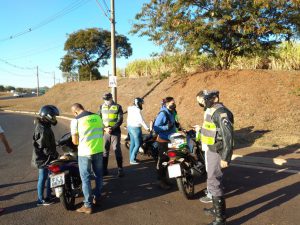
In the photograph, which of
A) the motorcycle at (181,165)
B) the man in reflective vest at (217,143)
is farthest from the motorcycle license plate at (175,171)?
the man in reflective vest at (217,143)

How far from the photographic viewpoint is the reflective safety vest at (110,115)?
783 cm

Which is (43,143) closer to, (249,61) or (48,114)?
(48,114)

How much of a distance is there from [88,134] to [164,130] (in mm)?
1917

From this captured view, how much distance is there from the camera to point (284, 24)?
16.7 m

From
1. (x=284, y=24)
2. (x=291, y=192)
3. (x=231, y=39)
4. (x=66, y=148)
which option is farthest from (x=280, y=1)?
(x=66, y=148)

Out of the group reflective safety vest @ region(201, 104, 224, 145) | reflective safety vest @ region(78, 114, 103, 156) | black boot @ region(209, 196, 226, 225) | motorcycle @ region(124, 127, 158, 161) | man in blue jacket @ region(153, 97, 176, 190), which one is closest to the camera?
black boot @ region(209, 196, 226, 225)

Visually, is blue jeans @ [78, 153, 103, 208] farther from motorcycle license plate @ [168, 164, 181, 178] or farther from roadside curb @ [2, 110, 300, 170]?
roadside curb @ [2, 110, 300, 170]

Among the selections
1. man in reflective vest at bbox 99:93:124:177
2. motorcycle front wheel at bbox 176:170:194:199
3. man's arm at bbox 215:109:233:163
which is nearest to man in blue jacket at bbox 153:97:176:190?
motorcycle front wheel at bbox 176:170:194:199

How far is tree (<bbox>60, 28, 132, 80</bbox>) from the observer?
44.7 meters

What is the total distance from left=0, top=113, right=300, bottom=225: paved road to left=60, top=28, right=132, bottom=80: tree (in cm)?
3796

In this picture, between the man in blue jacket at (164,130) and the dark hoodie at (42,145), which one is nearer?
the dark hoodie at (42,145)

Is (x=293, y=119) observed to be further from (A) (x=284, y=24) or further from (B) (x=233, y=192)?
(B) (x=233, y=192)

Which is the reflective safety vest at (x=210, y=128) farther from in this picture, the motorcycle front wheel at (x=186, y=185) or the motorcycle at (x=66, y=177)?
the motorcycle at (x=66, y=177)

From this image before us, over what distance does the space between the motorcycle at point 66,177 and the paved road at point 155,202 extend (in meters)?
0.25
